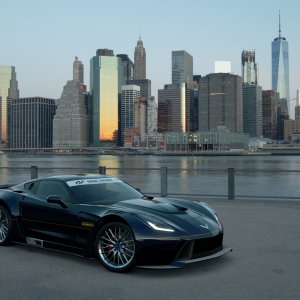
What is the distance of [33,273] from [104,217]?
1.11m

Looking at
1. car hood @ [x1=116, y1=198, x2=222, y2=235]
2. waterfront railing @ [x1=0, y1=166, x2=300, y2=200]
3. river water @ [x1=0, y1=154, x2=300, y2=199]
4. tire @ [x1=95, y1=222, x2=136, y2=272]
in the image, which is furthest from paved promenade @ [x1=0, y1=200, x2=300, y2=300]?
waterfront railing @ [x1=0, y1=166, x2=300, y2=200]

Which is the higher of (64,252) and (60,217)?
(60,217)

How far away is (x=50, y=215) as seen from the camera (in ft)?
21.5

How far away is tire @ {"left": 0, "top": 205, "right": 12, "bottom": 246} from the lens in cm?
715

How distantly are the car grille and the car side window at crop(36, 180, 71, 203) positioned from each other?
1961 mm

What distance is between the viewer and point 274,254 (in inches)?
260

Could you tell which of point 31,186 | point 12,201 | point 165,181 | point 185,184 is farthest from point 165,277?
point 185,184

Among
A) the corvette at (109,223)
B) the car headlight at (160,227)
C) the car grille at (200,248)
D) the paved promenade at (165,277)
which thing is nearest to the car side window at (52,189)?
the corvette at (109,223)

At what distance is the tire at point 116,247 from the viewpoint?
5668 millimetres

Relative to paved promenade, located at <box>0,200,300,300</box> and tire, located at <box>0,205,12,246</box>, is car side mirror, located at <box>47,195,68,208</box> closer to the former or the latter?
paved promenade, located at <box>0,200,300,300</box>

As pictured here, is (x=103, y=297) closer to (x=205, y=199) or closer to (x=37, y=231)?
(x=37, y=231)

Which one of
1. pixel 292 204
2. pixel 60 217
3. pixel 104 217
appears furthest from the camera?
pixel 292 204

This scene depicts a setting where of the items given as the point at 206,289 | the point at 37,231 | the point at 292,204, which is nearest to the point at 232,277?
the point at 206,289

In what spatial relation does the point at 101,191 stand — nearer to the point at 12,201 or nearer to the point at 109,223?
the point at 109,223
